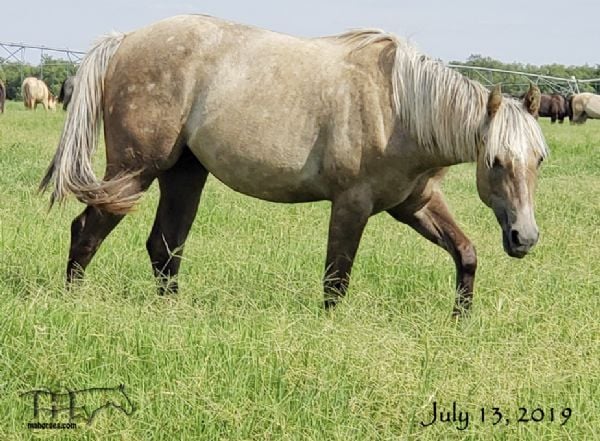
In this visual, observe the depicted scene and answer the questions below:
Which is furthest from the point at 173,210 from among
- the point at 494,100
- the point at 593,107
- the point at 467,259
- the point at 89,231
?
the point at 593,107

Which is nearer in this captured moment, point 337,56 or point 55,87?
point 337,56

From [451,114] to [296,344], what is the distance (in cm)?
168

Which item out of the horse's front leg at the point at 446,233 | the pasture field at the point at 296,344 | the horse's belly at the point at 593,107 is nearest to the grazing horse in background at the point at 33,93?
the horse's belly at the point at 593,107

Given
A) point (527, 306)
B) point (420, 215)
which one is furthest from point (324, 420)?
point (420, 215)

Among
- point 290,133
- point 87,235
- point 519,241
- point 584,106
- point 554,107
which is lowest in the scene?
point 554,107

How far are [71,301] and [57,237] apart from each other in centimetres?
202

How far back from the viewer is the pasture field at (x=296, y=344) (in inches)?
125

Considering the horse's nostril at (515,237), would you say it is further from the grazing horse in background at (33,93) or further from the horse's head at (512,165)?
the grazing horse in background at (33,93)

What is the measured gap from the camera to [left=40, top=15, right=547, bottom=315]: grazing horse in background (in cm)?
476

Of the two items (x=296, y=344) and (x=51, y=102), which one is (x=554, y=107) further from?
(x=296, y=344)

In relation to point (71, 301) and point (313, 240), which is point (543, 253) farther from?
point (71, 301)

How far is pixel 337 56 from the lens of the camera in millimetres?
5148

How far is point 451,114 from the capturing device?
478cm

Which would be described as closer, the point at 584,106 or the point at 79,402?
the point at 79,402
